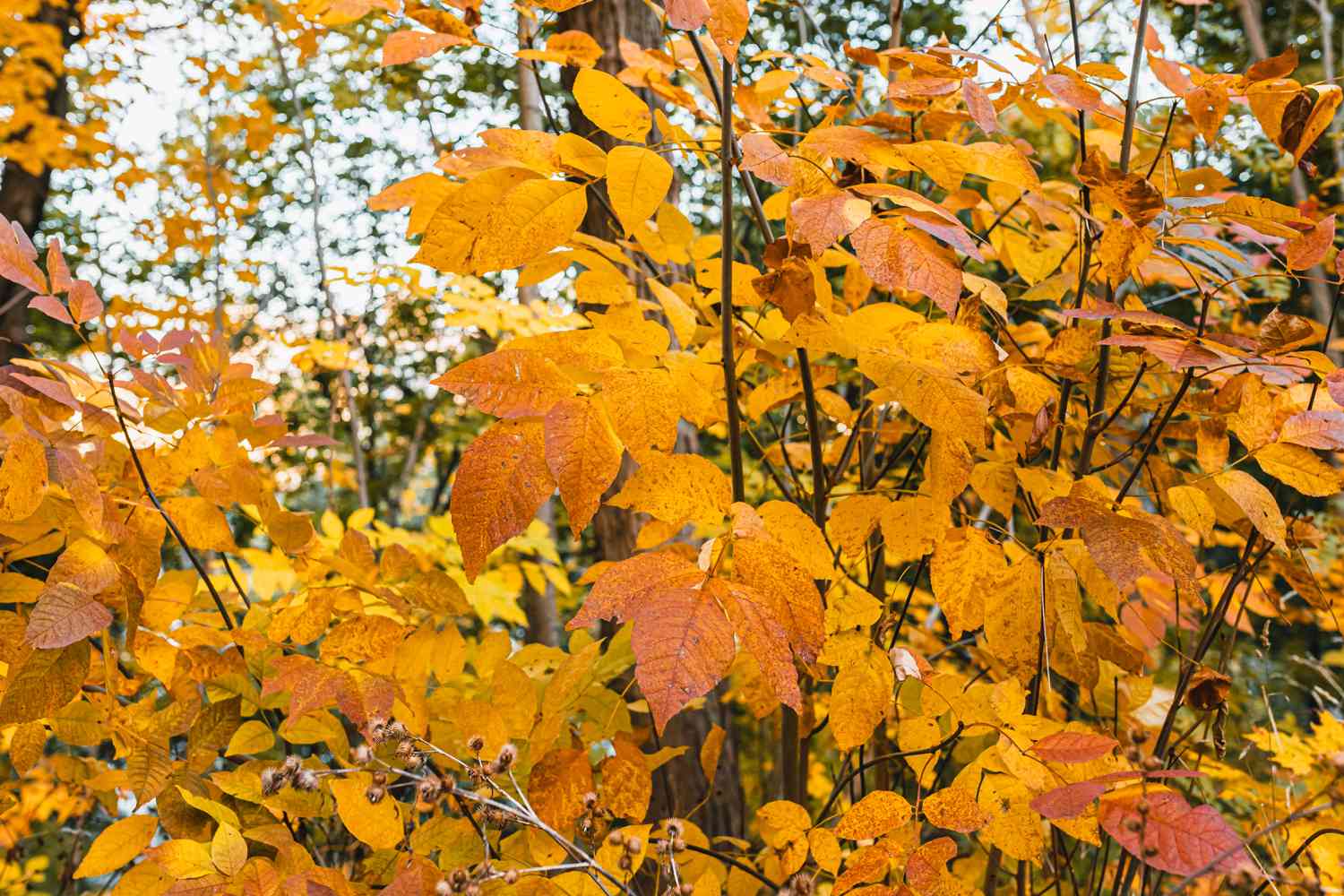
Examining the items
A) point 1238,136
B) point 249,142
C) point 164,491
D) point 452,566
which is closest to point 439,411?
point 249,142

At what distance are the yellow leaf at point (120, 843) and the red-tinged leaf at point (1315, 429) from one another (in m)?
→ 1.24

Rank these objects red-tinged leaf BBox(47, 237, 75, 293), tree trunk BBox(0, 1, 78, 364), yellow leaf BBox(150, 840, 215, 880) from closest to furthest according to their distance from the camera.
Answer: yellow leaf BBox(150, 840, 215, 880) → red-tinged leaf BBox(47, 237, 75, 293) → tree trunk BBox(0, 1, 78, 364)

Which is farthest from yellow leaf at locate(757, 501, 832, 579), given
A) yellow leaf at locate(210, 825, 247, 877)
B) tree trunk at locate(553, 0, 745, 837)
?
tree trunk at locate(553, 0, 745, 837)

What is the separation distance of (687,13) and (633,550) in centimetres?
135

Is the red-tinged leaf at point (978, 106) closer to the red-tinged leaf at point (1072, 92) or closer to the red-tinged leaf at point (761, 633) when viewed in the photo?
the red-tinged leaf at point (1072, 92)

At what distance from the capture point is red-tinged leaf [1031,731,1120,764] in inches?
28.2

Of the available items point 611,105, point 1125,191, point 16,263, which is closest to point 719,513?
point 611,105

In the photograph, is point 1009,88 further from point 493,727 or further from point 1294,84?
point 493,727

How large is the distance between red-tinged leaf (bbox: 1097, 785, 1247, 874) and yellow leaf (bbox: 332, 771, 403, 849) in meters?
0.65

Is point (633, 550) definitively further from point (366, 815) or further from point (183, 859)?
point (183, 859)

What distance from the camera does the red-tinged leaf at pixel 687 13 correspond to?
0.67m

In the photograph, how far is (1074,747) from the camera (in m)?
0.74

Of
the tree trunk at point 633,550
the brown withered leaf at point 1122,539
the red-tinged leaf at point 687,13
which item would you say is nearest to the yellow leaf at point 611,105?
the red-tinged leaf at point 687,13

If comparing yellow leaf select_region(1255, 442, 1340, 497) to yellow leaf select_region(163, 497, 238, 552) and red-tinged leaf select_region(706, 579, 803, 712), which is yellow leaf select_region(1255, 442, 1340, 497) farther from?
yellow leaf select_region(163, 497, 238, 552)
